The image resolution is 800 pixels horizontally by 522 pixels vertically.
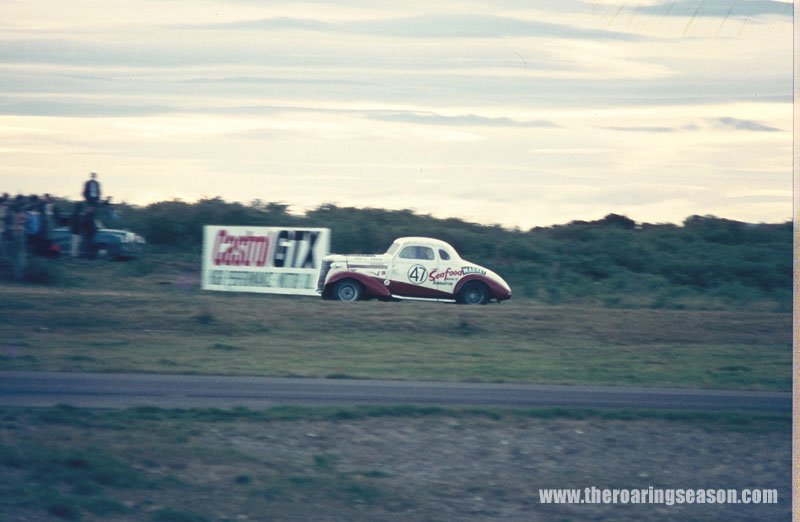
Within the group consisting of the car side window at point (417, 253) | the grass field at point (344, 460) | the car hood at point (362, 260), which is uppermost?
the car side window at point (417, 253)

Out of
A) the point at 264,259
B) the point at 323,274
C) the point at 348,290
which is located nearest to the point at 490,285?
the point at 348,290

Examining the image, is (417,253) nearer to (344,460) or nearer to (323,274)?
(323,274)

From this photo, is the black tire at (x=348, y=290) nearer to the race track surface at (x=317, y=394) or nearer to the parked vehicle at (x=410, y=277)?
the parked vehicle at (x=410, y=277)

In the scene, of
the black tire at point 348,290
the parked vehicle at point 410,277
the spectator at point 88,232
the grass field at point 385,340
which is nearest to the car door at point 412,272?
the parked vehicle at point 410,277

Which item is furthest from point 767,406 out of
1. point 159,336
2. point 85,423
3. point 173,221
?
point 173,221

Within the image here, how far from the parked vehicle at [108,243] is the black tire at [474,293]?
42.2 ft

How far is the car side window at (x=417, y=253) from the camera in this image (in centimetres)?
2389

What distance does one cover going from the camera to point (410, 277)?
23.8 metres

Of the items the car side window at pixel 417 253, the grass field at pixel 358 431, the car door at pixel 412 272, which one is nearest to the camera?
the grass field at pixel 358 431

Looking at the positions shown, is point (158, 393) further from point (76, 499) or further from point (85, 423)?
point (76, 499)

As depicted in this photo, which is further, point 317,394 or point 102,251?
point 102,251

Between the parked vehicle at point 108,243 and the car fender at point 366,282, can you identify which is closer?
the car fender at point 366,282

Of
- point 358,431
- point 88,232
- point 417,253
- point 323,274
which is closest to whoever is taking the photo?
point 358,431

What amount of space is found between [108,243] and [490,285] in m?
13.7
